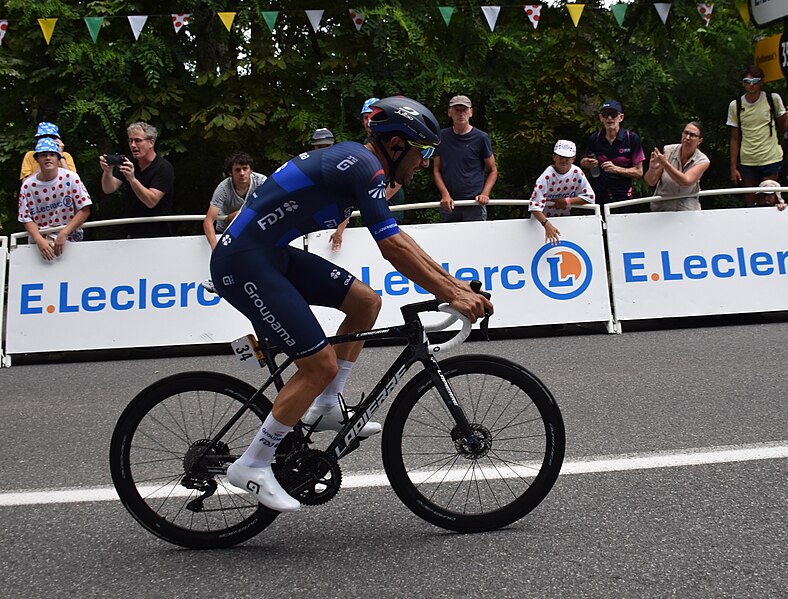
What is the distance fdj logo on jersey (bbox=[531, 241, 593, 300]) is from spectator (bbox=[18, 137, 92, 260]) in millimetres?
4629

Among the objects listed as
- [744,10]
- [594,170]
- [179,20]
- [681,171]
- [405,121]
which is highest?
[179,20]

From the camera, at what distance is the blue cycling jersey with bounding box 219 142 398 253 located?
3.66 metres

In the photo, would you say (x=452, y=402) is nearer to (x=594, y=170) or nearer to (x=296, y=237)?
(x=296, y=237)

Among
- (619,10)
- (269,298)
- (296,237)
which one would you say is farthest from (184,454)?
(619,10)

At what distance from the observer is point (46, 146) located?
9094mm

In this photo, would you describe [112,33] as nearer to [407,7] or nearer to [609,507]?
[407,7]

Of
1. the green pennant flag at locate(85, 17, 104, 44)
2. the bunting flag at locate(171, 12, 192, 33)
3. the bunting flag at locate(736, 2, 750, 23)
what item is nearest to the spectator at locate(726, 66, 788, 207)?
the bunting flag at locate(736, 2, 750, 23)

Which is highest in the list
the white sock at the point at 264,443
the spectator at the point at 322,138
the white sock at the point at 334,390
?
the spectator at the point at 322,138

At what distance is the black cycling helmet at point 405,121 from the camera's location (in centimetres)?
374

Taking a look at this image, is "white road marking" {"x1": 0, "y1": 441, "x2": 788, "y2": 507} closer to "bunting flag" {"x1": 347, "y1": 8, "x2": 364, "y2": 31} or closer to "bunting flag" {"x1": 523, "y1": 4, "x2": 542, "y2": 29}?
"bunting flag" {"x1": 523, "y1": 4, "x2": 542, "y2": 29}

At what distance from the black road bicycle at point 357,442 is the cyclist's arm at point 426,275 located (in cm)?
17

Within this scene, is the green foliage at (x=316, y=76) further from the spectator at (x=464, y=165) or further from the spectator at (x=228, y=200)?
the spectator at (x=228, y=200)

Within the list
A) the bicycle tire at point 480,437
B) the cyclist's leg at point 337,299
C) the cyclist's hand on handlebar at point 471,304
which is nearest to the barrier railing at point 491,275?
the cyclist's leg at point 337,299

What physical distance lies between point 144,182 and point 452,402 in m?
6.55
